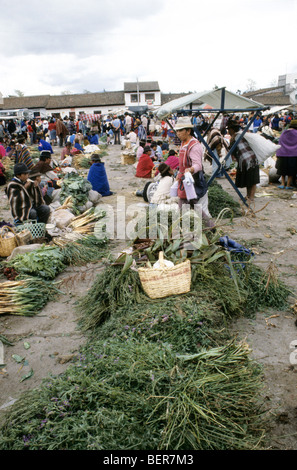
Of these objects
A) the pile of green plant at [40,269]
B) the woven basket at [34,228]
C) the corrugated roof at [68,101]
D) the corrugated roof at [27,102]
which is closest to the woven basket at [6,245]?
the woven basket at [34,228]

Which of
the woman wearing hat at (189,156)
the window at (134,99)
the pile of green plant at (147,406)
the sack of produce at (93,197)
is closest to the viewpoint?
the pile of green plant at (147,406)

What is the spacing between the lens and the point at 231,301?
3223mm

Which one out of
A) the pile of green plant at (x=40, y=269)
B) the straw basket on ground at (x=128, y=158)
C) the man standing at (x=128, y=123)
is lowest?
the pile of green plant at (x=40, y=269)

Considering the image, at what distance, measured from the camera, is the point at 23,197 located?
5523 millimetres

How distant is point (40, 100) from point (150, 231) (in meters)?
60.5

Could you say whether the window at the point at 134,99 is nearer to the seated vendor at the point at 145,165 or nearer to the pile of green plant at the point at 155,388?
the seated vendor at the point at 145,165

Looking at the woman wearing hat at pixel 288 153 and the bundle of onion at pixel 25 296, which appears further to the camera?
the woman wearing hat at pixel 288 153

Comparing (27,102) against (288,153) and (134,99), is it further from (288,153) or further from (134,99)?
(288,153)

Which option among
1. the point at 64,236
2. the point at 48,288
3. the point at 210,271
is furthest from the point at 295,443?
the point at 64,236

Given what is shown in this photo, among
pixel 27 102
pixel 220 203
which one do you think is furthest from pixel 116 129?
pixel 27 102

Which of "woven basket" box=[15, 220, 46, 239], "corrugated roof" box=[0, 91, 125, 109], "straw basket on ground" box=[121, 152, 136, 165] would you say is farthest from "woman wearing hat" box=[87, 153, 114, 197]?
"corrugated roof" box=[0, 91, 125, 109]

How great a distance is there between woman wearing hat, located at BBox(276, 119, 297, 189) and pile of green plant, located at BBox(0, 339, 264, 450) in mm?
6984

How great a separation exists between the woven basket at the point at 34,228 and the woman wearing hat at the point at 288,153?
6083 mm

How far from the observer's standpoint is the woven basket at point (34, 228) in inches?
215
